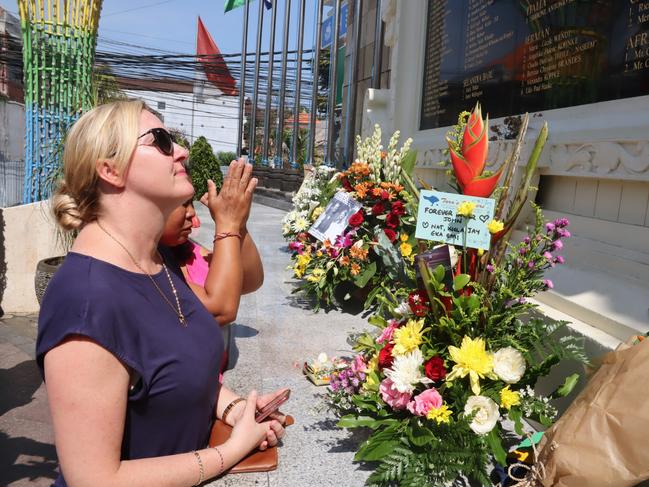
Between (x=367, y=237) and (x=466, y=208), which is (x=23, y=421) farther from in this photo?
(x=466, y=208)

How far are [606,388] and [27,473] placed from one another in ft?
8.93

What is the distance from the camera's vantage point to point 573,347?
1.82 metres

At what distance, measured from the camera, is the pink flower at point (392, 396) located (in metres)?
1.76

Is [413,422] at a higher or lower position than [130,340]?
lower

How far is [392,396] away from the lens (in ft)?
5.95

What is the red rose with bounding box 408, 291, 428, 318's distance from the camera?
6.19ft

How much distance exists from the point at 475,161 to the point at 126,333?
1.25 metres

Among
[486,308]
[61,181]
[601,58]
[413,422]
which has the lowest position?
[413,422]

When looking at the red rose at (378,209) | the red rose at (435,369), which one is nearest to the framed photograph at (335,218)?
the red rose at (378,209)

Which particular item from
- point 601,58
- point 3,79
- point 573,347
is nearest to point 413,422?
point 573,347

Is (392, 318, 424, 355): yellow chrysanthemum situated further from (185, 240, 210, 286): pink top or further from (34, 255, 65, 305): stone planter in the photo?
(34, 255, 65, 305): stone planter

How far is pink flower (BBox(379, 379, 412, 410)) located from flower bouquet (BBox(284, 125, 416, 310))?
171 centimetres

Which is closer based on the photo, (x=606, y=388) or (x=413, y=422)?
(x=606, y=388)

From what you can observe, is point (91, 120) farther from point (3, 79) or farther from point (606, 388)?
point (3, 79)
